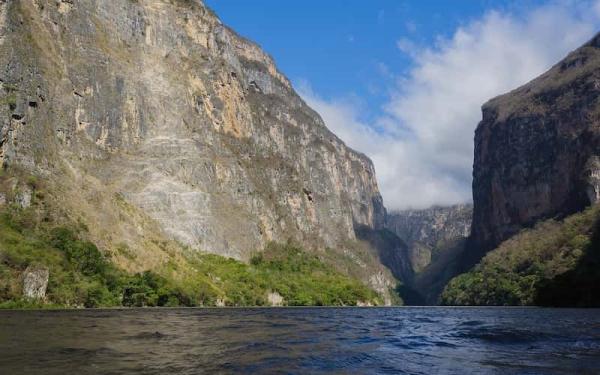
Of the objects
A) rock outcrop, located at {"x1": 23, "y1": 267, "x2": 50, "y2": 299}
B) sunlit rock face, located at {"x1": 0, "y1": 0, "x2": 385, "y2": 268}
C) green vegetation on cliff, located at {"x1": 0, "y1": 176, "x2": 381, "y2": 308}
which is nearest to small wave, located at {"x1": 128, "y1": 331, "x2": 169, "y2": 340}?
green vegetation on cliff, located at {"x1": 0, "y1": 176, "x2": 381, "y2": 308}

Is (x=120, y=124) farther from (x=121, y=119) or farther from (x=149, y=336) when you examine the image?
(x=149, y=336)

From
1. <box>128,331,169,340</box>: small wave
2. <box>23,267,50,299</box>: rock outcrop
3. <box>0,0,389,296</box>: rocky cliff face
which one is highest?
<box>0,0,389,296</box>: rocky cliff face

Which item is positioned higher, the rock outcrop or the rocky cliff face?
the rocky cliff face

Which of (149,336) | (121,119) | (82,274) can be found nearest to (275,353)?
(149,336)

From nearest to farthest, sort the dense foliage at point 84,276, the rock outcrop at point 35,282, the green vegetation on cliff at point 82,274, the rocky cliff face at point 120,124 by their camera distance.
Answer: the rock outcrop at point 35,282 < the dense foliage at point 84,276 < the green vegetation on cliff at point 82,274 < the rocky cliff face at point 120,124

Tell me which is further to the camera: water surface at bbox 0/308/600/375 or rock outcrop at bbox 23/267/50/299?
rock outcrop at bbox 23/267/50/299

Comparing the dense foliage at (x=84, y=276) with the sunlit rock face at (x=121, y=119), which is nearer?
the dense foliage at (x=84, y=276)

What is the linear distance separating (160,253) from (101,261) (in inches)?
1053

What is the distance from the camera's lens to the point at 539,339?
128 ft

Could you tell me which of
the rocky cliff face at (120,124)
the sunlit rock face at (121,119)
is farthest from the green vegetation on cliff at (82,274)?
the sunlit rock face at (121,119)

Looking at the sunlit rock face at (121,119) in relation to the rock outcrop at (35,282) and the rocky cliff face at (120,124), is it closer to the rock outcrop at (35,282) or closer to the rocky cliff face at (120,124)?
the rocky cliff face at (120,124)

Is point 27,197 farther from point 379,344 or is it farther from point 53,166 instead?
point 379,344

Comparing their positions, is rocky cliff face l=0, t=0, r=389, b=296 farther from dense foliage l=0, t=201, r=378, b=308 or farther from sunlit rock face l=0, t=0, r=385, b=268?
dense foliage l=0, t=201, r=378, b=308

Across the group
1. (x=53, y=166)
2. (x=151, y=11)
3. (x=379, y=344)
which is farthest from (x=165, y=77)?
(x=379, y=344)
